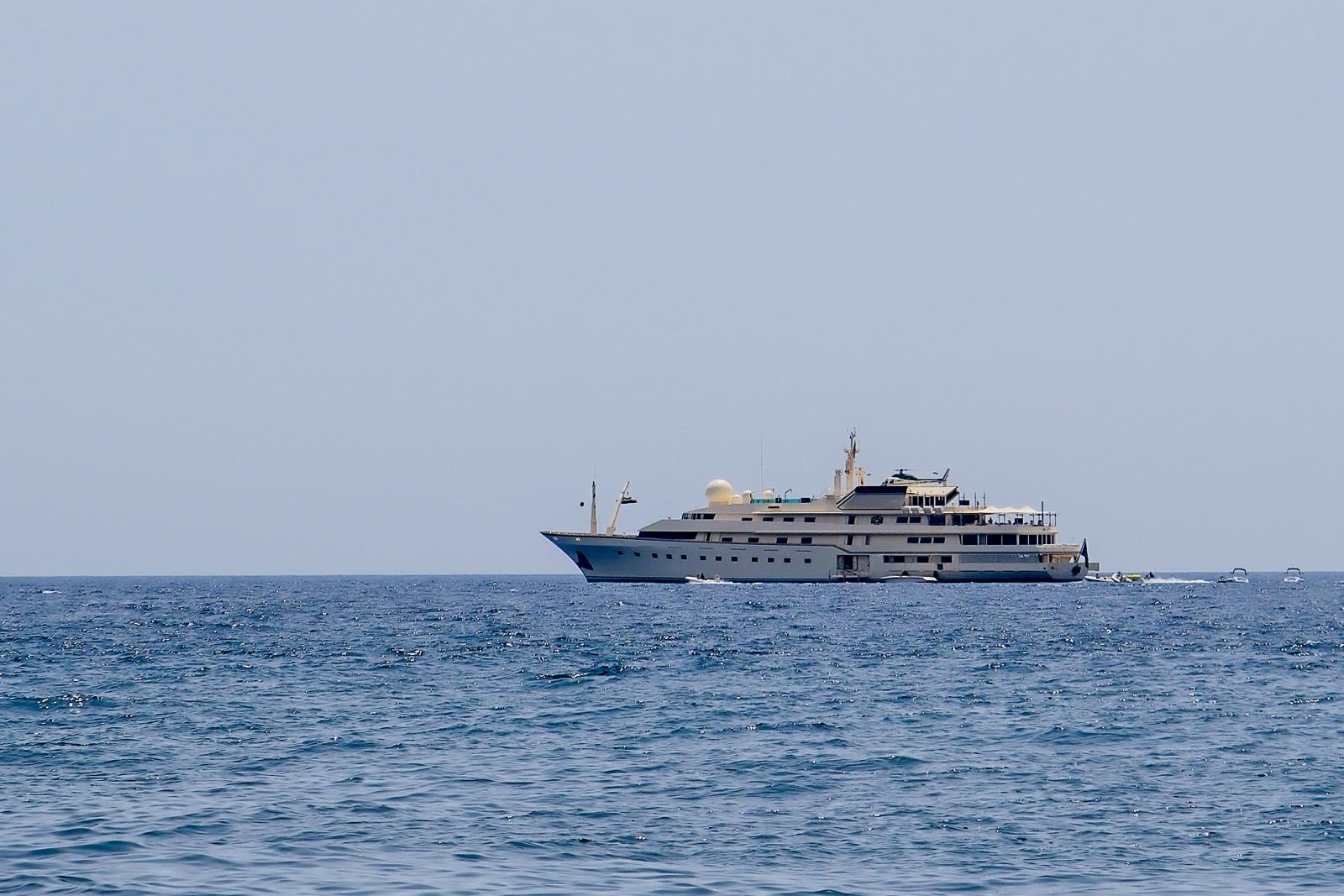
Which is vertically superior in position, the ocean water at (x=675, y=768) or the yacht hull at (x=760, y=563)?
the yacht hull at (x=760, y=563)

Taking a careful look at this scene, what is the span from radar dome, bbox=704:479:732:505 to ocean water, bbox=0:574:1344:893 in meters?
66.4

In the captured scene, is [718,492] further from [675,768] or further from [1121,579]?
[675,768]

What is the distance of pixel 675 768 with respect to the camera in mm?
24672

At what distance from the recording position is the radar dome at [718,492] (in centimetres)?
11956

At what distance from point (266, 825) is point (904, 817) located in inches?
334

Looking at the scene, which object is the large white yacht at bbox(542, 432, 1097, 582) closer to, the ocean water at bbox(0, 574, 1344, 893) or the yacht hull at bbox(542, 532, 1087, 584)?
the yacht hull at bbox(542, 532, 1087, 584)

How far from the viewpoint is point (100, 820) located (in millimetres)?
20078

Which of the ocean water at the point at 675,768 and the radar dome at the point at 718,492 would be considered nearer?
the ocean water at the point at 675,768

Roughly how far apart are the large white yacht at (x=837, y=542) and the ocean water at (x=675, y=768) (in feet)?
206

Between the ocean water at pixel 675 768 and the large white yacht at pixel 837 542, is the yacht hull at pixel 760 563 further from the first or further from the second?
the ocean water at pixel 675 768

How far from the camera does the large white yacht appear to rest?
11606 cm

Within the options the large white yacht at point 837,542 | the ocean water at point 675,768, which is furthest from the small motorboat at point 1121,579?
the ocean water at point 675,768

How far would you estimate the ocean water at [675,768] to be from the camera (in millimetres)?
17500

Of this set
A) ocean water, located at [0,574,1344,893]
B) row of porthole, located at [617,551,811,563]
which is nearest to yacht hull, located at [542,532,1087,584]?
row of porthole, located at [617,551,811,563]
